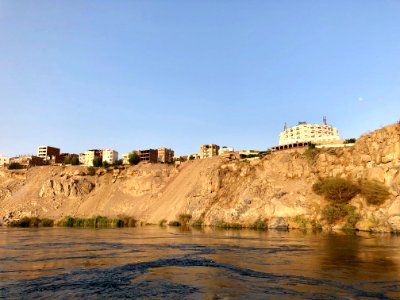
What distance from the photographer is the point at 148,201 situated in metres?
86.8

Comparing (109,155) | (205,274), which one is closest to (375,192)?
(205,274)

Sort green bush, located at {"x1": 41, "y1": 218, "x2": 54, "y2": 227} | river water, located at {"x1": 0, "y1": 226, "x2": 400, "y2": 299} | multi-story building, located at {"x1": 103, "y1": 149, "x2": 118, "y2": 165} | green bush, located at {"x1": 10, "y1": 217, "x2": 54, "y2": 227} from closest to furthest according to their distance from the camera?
river water, located at {"x1": 0, "y1": 226, "x2": 400, "y2": 299}
green bush, located at {"x1": 10, "y1": 217, "x2": 54, "y2": 227}
green bush, located at {"x1": 41, "y1": 218, "x2": 54, "y2": 227}
multi-story building, located at {"x1": 103, "y1": 149, "x2": 118, "y2": 165}

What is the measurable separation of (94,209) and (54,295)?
77.1 meters

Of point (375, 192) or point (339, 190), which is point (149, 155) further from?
point (375, 192)

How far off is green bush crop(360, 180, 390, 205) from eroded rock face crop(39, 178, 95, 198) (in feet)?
216

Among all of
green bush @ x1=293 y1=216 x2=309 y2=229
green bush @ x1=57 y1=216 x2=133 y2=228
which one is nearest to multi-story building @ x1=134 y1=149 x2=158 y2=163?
Result: green bush @ x1=57 y1=216 x2=133 y2=228

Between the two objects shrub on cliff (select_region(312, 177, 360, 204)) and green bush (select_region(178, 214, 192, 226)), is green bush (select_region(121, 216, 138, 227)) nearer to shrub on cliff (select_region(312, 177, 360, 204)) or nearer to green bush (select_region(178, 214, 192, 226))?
green bush (select_region(178, 214, 192, 226))

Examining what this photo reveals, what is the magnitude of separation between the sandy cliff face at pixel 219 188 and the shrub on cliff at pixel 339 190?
1.20 meters

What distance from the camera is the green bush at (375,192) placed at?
52938mm

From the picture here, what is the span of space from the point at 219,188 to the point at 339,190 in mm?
24660

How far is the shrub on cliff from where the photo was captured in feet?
186

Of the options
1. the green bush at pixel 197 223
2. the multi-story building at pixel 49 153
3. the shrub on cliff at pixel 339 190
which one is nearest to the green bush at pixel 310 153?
the shrub on cliff at pixel 339 190

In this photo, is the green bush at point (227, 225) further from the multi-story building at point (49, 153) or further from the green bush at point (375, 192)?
the multi-story building at point (49, 153)

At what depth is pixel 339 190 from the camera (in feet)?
188
